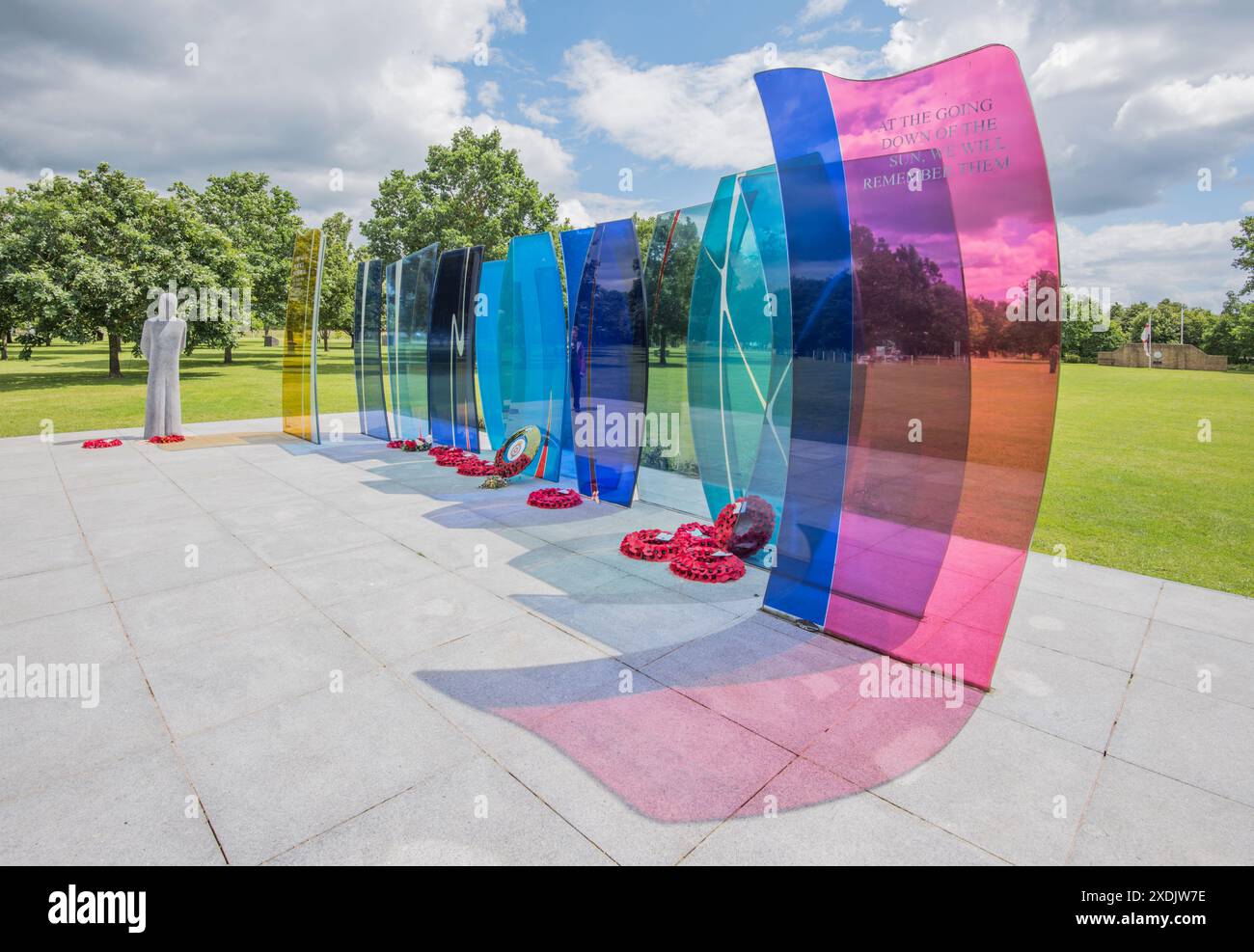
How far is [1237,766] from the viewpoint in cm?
356

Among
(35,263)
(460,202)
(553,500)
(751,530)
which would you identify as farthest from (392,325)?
(460,202)

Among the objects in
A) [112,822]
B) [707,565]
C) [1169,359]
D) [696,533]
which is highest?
[1169,359]

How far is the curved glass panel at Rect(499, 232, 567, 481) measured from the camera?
1031 centimetres

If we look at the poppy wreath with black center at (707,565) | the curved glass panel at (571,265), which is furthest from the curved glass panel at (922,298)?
the curved glass panel at (571,265)

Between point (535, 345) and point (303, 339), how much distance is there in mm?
6800

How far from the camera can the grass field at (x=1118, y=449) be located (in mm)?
7473

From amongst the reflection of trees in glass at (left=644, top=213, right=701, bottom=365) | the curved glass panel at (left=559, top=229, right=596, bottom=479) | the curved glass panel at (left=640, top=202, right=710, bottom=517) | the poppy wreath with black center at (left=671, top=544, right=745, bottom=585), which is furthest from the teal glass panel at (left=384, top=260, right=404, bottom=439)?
the poppy wreath with black center at (left=671, top=544, right=745, bottom=585)

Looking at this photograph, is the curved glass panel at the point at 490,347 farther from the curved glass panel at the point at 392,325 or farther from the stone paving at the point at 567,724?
the stone paving at the point at 567,724

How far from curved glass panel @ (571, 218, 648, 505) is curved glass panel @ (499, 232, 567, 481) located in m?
1.13

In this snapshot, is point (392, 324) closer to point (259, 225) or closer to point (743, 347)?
point (743, 347)

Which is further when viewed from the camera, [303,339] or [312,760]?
[303,339]

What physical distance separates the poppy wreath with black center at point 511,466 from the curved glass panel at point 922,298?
5.89m

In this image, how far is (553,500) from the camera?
30.1 ft
